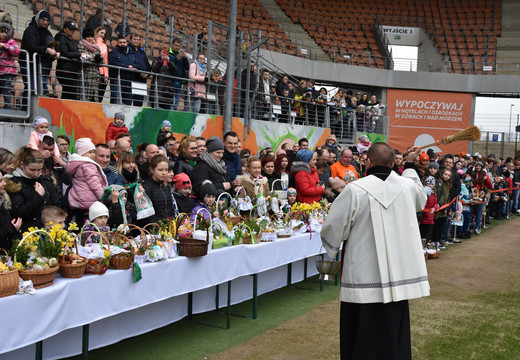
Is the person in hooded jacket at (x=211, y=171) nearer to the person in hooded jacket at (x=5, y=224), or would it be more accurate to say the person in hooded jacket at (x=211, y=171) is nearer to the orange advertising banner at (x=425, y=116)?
the person in hooded jacket at (x=5, y=224)

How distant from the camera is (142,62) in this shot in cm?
1059

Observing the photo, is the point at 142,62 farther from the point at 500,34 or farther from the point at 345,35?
the point at 500,34

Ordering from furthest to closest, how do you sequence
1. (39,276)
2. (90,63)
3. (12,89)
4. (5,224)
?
1. (90,63)
2. (12,89)
3. (5,224)
4. (39,276)

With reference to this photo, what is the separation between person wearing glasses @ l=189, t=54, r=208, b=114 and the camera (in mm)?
11772

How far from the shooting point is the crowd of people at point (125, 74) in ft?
28.2

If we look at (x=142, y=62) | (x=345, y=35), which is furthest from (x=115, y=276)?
(x=345, y=35)

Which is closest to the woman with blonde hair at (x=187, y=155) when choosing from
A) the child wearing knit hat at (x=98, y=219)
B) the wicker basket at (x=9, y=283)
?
the child wearing knit hat at (x=98, y=219)

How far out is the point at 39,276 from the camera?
12.0 ft

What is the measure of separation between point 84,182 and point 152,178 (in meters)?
0.62

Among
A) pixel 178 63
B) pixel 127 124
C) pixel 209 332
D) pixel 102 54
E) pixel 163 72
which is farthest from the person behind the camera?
pixel 178 63

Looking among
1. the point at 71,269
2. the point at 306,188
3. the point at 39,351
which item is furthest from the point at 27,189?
the point at 306,188

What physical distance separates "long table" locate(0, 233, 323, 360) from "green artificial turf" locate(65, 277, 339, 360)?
0.17 m

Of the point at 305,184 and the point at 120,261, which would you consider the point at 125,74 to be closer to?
the point at 305,184

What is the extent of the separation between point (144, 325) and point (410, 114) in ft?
67.6
